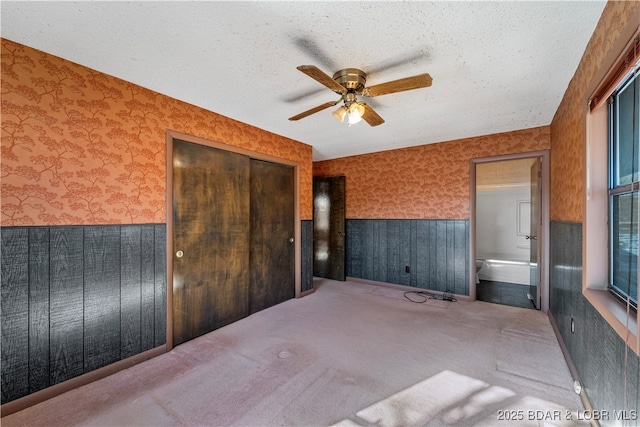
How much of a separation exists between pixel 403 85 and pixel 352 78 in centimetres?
41

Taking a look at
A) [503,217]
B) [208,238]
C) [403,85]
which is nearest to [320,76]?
[403,85]

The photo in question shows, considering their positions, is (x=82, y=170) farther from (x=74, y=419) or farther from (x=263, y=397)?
(x=263, y=397)

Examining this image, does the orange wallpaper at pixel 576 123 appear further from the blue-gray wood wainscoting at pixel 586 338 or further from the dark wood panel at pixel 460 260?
the dark wood panel at pixel 460 260

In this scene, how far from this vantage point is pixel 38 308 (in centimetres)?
180

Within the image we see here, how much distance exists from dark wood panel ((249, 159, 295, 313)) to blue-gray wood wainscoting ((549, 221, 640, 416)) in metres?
3.02

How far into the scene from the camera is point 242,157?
319 centimetres

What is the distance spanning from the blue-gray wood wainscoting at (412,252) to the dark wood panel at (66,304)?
3.89 meters

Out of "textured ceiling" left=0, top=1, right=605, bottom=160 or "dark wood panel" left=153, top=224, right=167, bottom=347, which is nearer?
"textured ceiling" left=0, top=1, right=605, bottom=160

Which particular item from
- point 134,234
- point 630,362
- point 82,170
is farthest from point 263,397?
point 82,170

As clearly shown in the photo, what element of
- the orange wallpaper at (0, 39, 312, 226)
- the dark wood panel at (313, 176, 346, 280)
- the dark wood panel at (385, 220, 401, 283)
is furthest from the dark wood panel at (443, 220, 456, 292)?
the orange wallpaper at (0, 39, 312, 226)

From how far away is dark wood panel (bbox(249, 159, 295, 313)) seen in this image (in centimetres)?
339

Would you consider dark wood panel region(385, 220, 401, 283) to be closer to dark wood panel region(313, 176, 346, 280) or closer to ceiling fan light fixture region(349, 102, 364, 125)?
dark wood panel region(313, 176, 346, 280)

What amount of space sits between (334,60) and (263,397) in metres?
2.40

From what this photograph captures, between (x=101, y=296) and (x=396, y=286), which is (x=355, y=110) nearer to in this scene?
(x=101, y=296)
